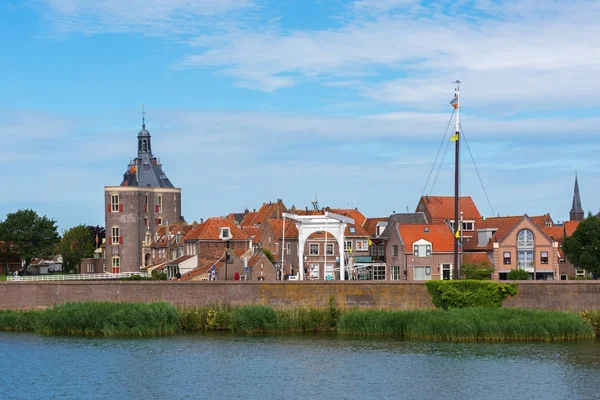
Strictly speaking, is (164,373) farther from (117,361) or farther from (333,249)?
(333,249)

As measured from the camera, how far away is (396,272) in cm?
8388

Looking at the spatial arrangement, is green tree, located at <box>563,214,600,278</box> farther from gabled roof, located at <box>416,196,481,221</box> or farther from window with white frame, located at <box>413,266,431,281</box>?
window with white frame, located at <box>413,266,431,281</box>

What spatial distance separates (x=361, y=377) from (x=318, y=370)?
98.5 inches

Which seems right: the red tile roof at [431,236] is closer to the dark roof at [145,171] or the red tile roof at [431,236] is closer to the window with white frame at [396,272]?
the window with white frame at [396,272]

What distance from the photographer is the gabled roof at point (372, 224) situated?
314 feet

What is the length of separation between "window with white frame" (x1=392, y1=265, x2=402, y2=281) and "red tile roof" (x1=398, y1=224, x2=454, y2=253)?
7.80ft

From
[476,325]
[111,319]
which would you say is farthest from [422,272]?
[111,319]

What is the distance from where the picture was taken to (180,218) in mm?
120562

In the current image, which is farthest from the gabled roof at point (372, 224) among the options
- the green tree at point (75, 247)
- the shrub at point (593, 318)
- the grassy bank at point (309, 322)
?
the green tree at point (75, 247)

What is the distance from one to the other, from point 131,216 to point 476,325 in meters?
68.8

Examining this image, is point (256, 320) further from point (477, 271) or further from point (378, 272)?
point (378, 272)

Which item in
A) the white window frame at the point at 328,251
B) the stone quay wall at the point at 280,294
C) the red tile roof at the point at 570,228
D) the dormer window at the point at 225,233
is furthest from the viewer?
the red tile roof at the point at 570,228

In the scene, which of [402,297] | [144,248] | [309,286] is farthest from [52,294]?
[144,248]

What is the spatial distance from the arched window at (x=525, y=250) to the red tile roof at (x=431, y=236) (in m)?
5.55
